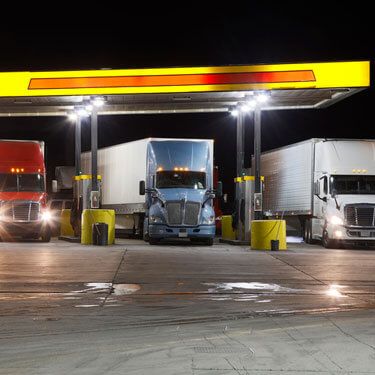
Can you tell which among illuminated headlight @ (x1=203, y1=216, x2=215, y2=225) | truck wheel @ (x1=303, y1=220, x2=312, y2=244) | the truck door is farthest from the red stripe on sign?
truck wheel @ (x1=303, y1=220, x2=312, y2=244)

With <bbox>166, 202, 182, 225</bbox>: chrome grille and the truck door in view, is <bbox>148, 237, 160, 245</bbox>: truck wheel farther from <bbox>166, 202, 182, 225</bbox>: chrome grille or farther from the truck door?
the truck door

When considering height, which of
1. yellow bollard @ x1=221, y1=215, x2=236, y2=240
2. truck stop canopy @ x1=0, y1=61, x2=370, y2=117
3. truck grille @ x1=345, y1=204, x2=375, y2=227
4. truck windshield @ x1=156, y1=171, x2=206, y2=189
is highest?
truck stop canopy @ x1=0, y1=61, x2=370, y2=117

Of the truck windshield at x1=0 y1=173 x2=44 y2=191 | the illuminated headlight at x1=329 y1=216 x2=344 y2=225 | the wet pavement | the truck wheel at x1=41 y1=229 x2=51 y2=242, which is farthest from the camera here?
the truck wheel at x1=41 y1=229 x2=51 y2=242

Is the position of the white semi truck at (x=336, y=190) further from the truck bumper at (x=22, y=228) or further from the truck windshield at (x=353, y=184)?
the truck bumper at (x=22, y=228)

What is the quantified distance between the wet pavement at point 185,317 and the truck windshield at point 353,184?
8892 mm

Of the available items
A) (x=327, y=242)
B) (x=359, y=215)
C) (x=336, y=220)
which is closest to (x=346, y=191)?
(x=359, y=215)

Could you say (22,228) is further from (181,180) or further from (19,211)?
(181,180)

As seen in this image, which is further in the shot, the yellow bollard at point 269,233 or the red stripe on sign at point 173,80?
the red stripe on sign at point 173,80

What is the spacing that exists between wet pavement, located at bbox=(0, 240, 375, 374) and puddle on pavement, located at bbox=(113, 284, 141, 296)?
0.06 feet

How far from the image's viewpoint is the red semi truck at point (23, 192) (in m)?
28.5

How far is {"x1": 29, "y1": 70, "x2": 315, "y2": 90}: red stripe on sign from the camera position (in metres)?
25.2

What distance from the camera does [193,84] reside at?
2545 cm

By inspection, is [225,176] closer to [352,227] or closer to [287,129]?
[287,129]

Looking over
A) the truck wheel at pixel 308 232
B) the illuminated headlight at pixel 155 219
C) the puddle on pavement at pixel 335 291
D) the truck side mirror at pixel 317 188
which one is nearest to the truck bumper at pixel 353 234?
the truck side mirror at pixel 317 188
